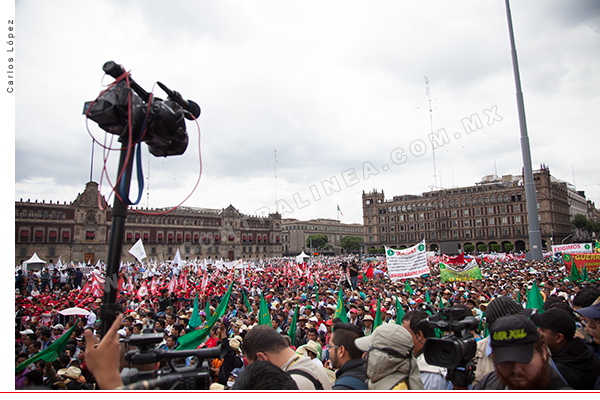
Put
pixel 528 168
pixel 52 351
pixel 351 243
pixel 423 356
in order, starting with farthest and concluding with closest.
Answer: pixel 351 243 < pixel 528 168 < pixel 52 351 < pixel 423 356

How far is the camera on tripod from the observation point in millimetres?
2105

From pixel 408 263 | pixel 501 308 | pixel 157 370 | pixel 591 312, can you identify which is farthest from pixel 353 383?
pixel 408 263

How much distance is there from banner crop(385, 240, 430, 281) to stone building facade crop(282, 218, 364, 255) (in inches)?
3661

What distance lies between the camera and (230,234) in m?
74.7

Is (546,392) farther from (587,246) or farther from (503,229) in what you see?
(503,229)

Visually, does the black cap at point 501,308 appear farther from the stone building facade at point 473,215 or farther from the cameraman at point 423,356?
the stone building facade at point 473,215

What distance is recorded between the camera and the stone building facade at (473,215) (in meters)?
72.1

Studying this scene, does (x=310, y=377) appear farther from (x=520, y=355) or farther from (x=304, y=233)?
(x=304, y=233)

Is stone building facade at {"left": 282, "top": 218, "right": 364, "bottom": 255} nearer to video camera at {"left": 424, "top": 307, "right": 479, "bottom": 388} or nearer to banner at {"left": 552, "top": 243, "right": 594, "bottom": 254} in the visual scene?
banner at {"left": 552, "top": 243, "right": 594, "bottom": 254}

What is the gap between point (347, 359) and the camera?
2947 mm

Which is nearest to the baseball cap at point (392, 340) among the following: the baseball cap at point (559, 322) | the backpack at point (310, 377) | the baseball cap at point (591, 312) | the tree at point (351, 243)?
the backpack at point (310, 377)

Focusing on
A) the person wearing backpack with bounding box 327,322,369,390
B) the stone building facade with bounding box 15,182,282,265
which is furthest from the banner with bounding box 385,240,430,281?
the stone building facade with bounding box 15,182,282,265

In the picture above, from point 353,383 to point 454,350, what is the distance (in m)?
0.75

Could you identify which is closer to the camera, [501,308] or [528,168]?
[501,308]
